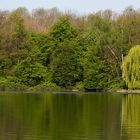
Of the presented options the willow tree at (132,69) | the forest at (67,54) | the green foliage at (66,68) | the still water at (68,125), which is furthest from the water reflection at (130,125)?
the green foliage at (66,68)

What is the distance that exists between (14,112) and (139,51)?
104 feet

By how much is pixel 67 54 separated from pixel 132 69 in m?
11.6

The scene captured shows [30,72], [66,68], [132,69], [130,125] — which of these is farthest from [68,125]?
[30,72]

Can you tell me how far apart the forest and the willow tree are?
9.26 ft

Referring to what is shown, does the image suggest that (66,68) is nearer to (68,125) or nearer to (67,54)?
(67,54)

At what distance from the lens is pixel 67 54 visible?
66500mm

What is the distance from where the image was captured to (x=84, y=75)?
6606cm

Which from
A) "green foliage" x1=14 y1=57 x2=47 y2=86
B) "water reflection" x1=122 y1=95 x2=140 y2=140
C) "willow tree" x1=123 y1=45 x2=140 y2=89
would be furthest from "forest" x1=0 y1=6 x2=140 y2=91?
"water reflection" x1=122 y1=95 x2=140 y2=140

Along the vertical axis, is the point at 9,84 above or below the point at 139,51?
below

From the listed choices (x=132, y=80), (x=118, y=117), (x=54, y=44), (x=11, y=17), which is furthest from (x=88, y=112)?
(x=11, y=17)

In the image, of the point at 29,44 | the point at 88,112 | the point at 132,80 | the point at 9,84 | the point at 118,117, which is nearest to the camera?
the point at 118,117

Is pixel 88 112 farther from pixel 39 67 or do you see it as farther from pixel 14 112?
pixel 39 67

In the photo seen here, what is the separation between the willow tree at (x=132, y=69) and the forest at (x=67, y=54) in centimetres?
282

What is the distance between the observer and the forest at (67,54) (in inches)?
2559
